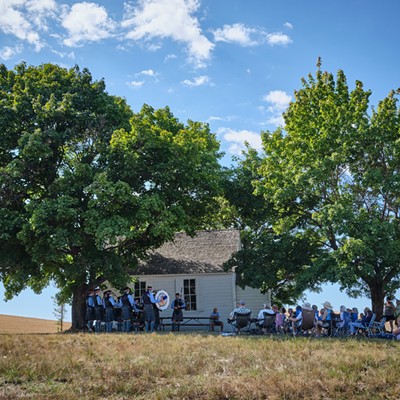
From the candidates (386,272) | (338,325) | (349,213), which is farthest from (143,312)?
(386,272)

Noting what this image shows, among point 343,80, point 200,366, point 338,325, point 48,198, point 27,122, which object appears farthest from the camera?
point 343,80

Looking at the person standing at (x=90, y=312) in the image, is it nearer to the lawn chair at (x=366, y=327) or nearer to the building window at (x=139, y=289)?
the building window at (x=139, y=289)

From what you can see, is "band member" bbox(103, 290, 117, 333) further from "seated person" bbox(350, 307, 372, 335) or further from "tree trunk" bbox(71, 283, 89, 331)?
"seated person" bbox(350, 307, 372, 335)

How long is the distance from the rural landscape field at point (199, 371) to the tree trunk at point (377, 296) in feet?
41.4

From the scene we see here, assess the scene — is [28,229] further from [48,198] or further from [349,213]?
[349,213]

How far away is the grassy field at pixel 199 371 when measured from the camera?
9617mm

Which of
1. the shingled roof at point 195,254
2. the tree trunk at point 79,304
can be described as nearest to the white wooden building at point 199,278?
the shingled roof at point 195,254

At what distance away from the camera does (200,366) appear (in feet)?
38.3

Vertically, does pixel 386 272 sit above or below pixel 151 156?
below

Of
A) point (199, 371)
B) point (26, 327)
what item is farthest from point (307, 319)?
point (26, 327)

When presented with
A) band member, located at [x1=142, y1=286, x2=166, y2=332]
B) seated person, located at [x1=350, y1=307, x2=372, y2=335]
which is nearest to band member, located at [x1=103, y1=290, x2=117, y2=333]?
band member, located at [x1=142, y1=286, x2=166, y2=332]

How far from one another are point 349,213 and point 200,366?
47.5ft

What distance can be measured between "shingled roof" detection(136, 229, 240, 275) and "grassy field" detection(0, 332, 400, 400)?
16.8 meters

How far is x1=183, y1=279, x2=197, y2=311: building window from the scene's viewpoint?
102 ft
